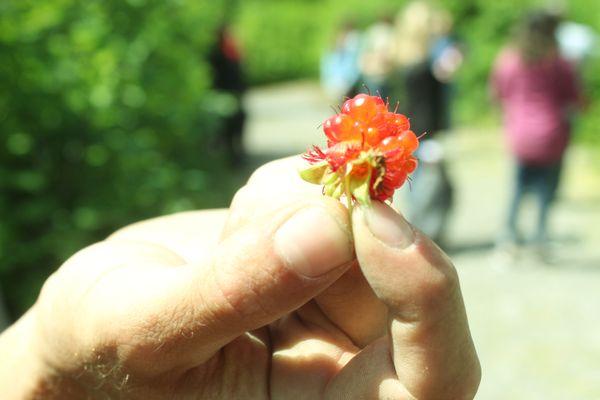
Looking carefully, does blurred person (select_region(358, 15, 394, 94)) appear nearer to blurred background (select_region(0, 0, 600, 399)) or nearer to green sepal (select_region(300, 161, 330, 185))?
blurred background (select_region(0, 0, 600, 399))

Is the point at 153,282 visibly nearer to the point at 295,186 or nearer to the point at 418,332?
the point at 295,186

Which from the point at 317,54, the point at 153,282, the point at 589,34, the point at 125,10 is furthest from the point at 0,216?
the point at 317,54

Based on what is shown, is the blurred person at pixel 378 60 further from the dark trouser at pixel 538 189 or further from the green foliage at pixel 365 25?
the dark trouser at pixel 538 189

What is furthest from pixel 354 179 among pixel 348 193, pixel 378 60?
pixel 378 60

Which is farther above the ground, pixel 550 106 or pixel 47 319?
pixel 47 319

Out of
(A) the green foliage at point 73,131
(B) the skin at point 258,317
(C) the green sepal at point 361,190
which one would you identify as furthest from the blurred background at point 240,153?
(C) the green sepal at point 361,190

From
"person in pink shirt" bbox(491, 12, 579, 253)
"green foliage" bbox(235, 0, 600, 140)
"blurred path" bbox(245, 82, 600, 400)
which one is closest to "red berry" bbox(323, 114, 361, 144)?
"blurred path" bbox(245, 82, 600, 400)
